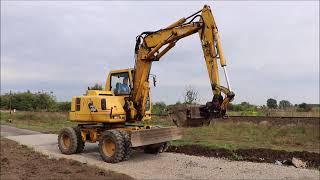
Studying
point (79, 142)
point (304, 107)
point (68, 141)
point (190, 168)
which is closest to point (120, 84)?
point (79, 142)

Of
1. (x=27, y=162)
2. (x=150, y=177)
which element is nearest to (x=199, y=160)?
(x=150, y=177)

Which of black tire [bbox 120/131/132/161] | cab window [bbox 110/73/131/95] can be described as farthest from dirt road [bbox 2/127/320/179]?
cab window [bbox 110/73/131/95]

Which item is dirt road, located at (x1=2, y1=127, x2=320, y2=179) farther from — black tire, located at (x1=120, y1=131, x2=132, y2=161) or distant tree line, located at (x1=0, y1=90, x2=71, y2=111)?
distant tree line, located at (x1=0, y1=90, x2=71, y2=111)

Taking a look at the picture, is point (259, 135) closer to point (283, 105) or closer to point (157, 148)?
point (157, 148)

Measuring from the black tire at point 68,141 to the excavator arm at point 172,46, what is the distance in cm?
249

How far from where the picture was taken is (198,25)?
Answer: 12891 mm

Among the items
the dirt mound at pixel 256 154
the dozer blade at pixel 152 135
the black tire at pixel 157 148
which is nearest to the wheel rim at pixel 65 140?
the black tire at pixel 157 148

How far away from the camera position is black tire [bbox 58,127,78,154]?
1549cm

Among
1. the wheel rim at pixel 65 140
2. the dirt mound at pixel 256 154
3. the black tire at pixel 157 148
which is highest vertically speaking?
the wheel rim at pixel 65 140

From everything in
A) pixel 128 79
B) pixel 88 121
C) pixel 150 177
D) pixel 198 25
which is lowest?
pixel 150 177

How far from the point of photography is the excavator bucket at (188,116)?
11820mm

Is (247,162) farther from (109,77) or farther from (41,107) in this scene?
(41,107)

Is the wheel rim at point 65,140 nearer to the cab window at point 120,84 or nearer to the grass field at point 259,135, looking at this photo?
the cab window at point 120,84

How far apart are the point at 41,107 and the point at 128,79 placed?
58.0m
